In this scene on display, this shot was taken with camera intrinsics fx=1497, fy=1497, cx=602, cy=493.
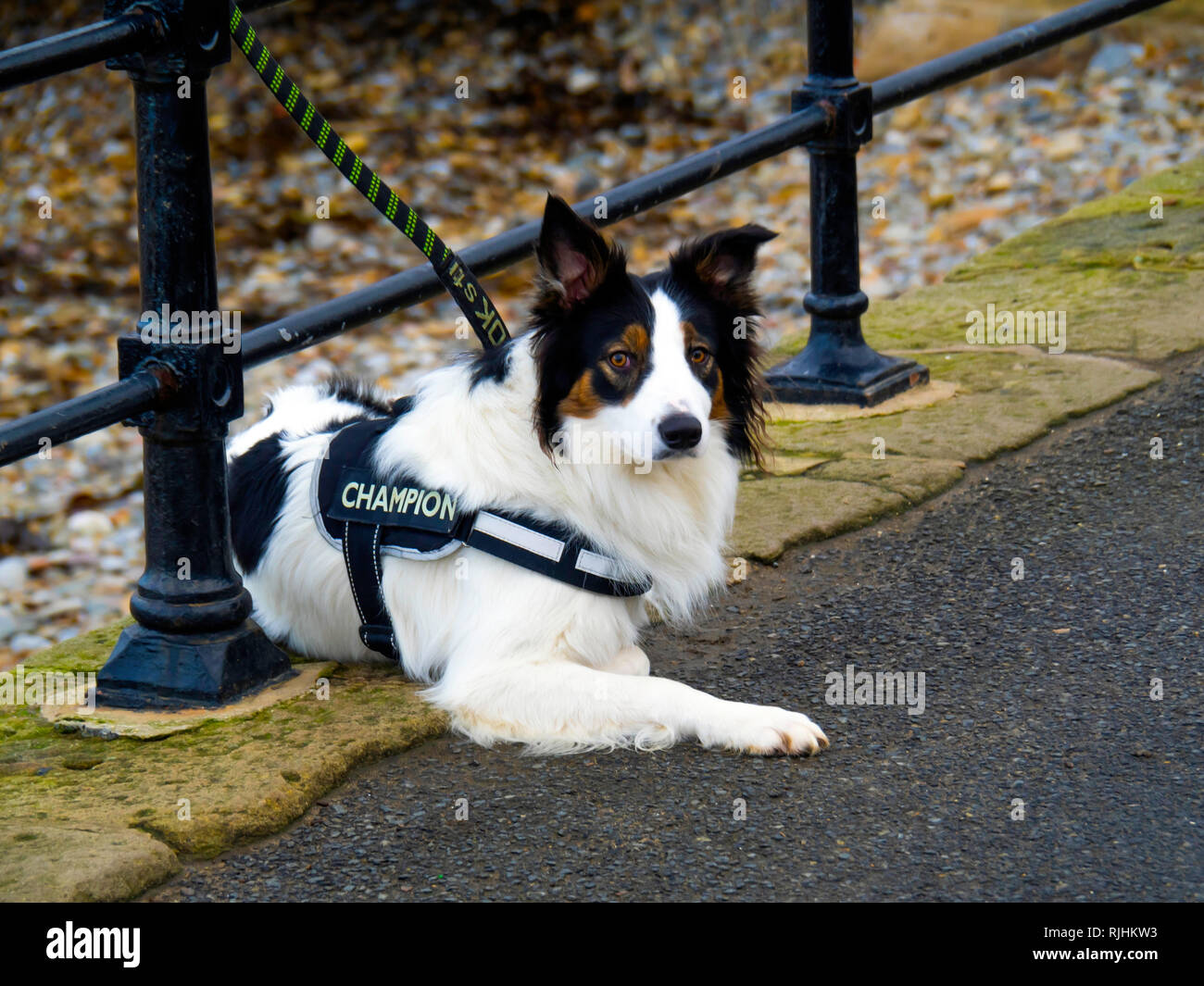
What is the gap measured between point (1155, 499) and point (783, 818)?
1.95 meters

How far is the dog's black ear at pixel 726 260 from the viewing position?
319cm

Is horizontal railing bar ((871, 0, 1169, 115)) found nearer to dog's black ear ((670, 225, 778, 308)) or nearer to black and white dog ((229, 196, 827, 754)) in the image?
dog's black ear ((670, 225, 778, 308))

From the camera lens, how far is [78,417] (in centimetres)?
276

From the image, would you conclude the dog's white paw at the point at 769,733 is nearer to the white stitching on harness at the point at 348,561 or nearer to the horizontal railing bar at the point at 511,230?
the white stitching on harness at the point at 348,561

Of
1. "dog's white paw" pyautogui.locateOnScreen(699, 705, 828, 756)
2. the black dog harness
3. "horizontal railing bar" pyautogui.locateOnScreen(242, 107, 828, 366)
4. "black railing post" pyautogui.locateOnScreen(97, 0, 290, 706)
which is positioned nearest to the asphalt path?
"dog's white paw" pyautogui.locateOnScreen(699, 705, 828, 756)

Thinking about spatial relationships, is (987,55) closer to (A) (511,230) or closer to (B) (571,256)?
(A) (511,230)

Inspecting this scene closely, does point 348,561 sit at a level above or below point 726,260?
below

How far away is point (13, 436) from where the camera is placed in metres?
2.67

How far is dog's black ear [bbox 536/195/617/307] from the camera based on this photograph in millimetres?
3016

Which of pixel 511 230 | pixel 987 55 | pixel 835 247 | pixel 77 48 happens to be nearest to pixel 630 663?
pixel 511 230

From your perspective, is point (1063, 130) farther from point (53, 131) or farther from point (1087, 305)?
point (53, 131)

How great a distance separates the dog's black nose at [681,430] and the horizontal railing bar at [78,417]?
3.25ft

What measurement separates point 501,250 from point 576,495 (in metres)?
0.86

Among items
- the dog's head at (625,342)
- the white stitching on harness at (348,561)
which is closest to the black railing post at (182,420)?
the white stitching on harness at (348,561)
